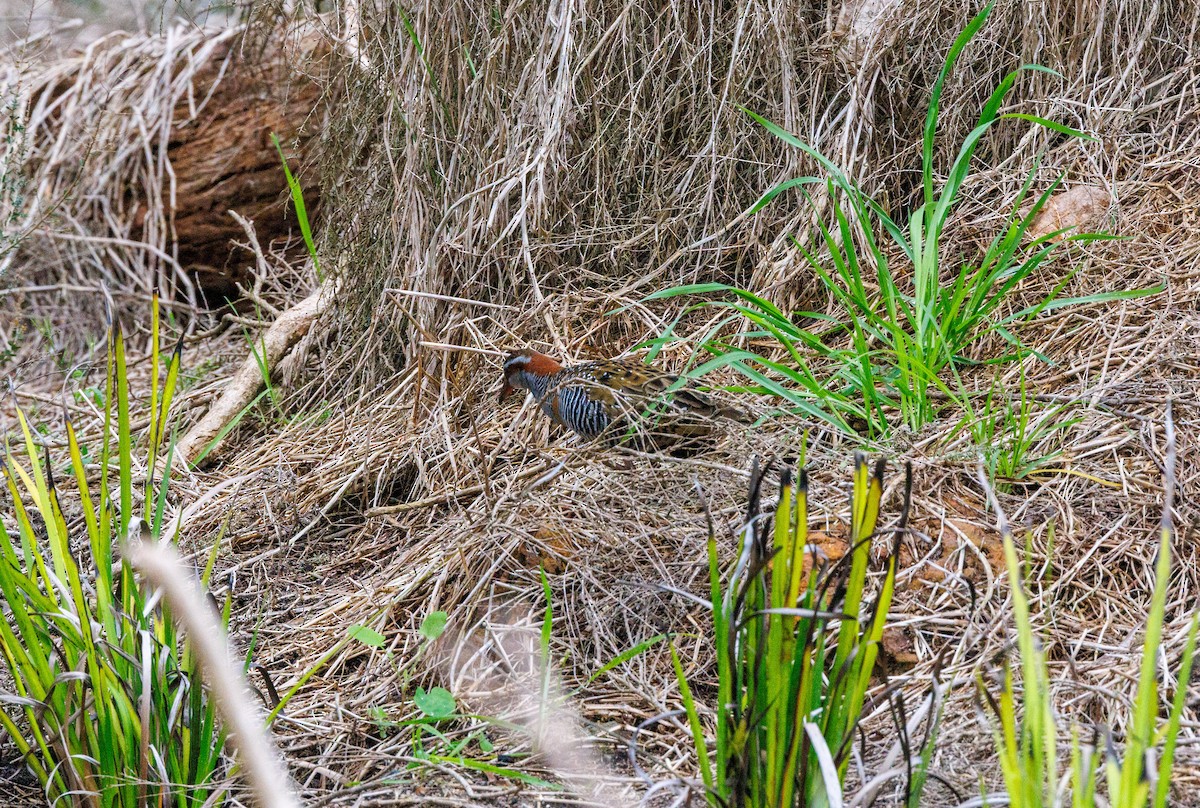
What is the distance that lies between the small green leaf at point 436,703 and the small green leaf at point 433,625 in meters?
0.12

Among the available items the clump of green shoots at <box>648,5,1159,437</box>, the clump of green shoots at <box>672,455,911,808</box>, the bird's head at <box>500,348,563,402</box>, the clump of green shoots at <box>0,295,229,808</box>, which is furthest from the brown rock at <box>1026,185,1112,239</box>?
the clump of green shoots at <box>0,295,229,808</box>

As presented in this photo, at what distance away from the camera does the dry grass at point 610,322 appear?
2.31 metres

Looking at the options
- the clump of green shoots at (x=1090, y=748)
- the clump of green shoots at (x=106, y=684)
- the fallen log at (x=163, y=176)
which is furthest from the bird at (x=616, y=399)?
the fallen log at (x=163, y=176)

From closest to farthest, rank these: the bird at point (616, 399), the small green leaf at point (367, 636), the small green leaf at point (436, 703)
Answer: the small green leaf at point (436, 703)
the small green leaf at point (367, 636)
the bird at point (616, 399)

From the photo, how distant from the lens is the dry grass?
7.57 ft

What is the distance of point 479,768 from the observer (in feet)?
6.32

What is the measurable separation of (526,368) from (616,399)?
0.42 metres

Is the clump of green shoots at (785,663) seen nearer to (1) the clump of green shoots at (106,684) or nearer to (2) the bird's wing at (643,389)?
(1) the clump of green shoots at (106,684)

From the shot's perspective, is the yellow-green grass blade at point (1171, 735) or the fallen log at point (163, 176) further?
the fallen log at point (163, 176)

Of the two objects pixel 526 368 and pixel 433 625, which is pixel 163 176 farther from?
pixel 433 625

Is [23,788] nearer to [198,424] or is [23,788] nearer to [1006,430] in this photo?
[198,424]

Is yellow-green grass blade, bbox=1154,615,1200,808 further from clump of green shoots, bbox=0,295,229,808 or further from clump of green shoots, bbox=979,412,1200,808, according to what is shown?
clump of green shoots, bbox=0,295,229,808

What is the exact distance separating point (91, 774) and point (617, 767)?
0.94 metres

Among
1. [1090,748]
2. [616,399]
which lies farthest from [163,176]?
[1090,748]
